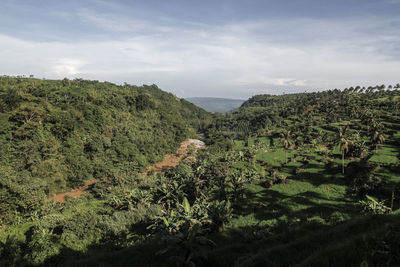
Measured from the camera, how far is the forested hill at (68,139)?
49500mm

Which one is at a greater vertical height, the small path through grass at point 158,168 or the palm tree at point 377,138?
the palm tree at point 377,138

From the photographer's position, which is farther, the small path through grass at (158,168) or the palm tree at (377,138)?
the palm tree at (377,138)

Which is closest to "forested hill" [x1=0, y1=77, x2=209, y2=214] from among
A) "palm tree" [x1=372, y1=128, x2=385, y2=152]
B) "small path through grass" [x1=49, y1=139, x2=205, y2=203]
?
"small path through grass" [x1=49, y1=139, x2=205, y2=203]

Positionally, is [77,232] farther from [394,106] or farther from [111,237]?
[394,106]

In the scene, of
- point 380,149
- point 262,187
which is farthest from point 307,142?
point 262,187

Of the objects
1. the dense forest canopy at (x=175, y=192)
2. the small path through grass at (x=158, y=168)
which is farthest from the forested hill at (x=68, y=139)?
the small path through grass at (x=158, y=168)

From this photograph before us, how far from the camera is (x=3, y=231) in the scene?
91.9ft

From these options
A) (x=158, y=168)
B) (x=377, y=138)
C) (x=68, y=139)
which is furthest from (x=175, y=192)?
(x=377, y=138)

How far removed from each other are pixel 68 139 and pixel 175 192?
49.3m

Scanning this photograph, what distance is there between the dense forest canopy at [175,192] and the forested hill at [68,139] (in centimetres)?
37

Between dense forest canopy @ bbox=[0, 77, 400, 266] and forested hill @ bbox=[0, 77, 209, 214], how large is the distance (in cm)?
37

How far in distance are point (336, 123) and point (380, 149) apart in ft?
157

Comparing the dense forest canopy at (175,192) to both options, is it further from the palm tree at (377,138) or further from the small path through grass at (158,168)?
the small path through grass at (158,168)

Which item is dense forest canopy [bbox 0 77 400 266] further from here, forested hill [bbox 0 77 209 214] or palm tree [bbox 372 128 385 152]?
palm tree [bbox 372 128 385 152]
